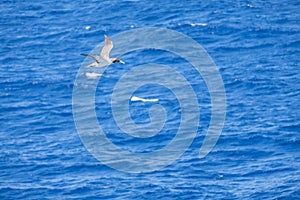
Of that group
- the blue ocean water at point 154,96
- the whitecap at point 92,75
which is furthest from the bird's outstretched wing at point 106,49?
the whitecap at point 92,75

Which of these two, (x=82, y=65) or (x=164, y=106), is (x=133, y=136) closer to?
(x=164, y=106)

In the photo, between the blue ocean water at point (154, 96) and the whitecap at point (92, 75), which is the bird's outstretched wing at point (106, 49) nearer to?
the blue ocean water at point (154, 96)

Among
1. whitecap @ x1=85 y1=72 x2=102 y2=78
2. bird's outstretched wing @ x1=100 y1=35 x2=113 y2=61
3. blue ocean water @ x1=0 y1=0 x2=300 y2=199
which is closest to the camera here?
bird's outstretched wing @ x1=100 y1=35 x2=113 y2=61

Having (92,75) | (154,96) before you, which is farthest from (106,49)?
(92,75)

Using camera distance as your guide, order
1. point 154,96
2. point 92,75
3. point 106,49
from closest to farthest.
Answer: point 106,49
point 154,96
point 92,75

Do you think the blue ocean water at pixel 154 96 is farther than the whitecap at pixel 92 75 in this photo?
No

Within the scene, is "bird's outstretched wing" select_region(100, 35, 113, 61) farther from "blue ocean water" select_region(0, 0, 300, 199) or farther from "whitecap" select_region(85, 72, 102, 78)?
"whitecap" select_region(85, 72, 102, 78)

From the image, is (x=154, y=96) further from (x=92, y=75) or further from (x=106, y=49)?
(x=106, y=49)

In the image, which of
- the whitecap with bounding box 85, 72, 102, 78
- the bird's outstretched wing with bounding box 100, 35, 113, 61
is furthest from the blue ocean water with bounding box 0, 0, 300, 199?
the bird's outstretched wing with bounding box 100, 35, 113, 61

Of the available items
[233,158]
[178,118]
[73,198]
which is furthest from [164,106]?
[73,198]
